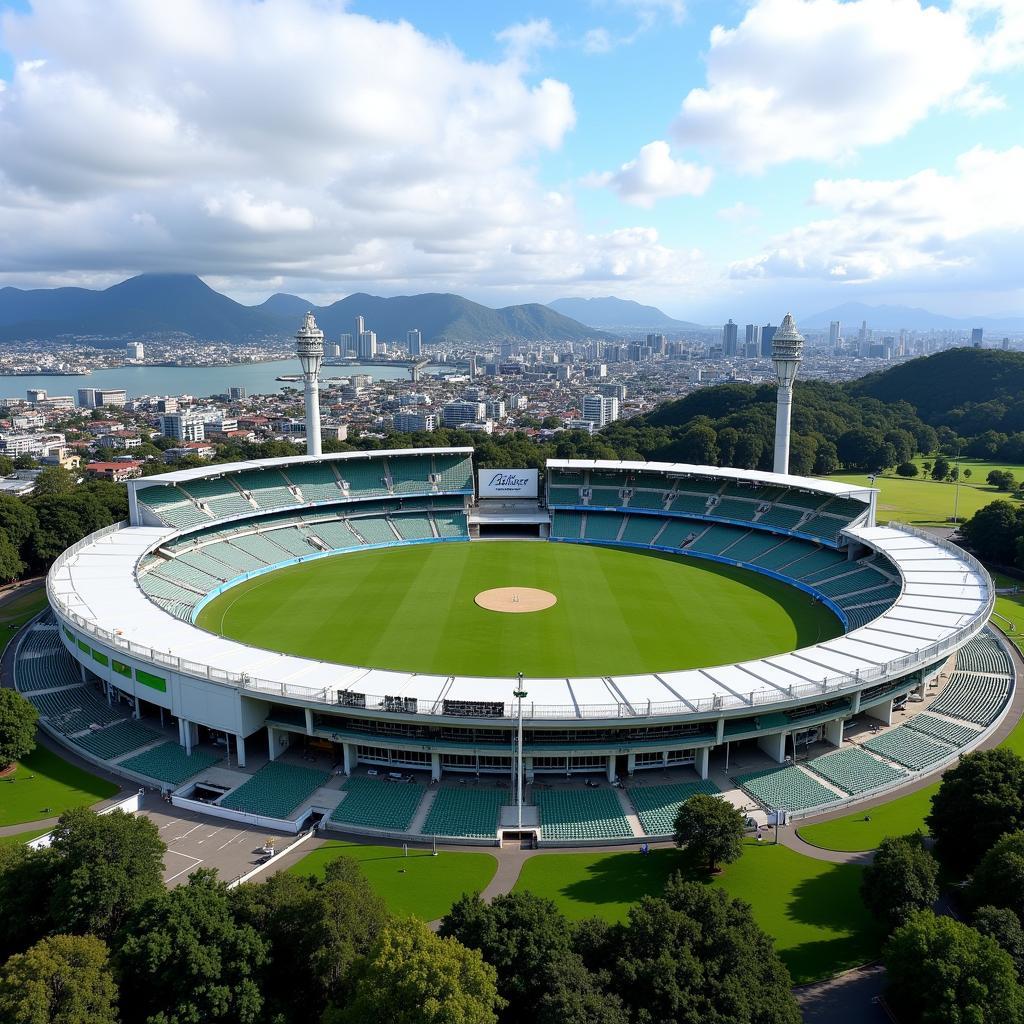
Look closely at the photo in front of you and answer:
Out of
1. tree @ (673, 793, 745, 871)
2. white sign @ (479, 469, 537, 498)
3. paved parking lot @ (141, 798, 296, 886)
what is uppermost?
white sign @ (479, 469, 537, 498)

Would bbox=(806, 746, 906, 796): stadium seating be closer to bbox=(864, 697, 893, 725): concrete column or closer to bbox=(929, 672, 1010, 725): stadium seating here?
bbox=(864, 697, 893, 725): concrete column

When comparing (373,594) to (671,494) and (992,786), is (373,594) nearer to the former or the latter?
(671,494)

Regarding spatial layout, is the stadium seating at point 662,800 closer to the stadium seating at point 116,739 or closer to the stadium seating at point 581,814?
the stadium seating at point 581,814

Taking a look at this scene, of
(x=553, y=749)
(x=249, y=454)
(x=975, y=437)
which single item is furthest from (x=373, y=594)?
(x=975, y=437)

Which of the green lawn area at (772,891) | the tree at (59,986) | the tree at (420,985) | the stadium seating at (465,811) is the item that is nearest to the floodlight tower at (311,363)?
the stadium seating at (465,811)

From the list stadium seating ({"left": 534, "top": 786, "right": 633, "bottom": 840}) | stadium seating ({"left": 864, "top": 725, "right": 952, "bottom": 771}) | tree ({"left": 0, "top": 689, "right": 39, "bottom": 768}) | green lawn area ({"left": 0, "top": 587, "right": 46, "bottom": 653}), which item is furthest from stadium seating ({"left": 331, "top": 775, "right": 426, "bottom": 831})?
green lawn area ({"left": 0, "top": 587, "right": 46, "bottom": 653})
